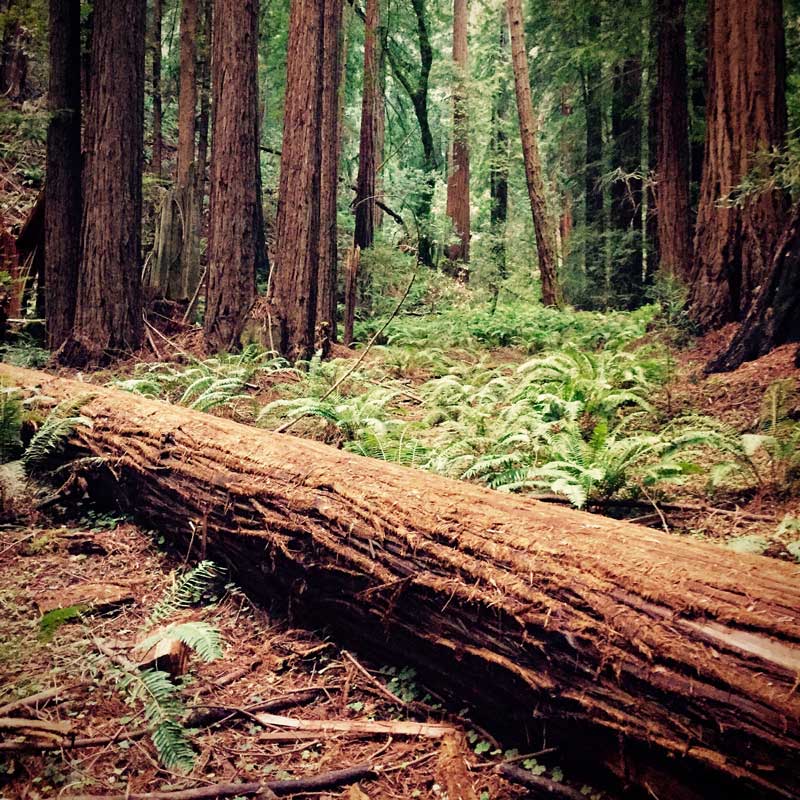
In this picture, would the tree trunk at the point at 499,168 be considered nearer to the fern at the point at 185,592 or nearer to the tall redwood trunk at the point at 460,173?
the tall redwood trunk at the point at 460,173

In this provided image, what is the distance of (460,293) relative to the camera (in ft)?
58.1

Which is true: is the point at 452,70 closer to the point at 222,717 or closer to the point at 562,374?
the point at 562,374

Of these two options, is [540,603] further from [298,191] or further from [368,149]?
[368,149]

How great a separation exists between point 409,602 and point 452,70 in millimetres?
20779

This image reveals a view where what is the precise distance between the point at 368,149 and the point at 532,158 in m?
3.88

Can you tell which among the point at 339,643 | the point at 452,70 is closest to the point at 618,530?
the point at 339,643

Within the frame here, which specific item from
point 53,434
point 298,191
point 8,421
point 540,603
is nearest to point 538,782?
point 540,603

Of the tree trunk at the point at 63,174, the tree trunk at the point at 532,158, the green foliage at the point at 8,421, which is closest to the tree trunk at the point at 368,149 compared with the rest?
the tree trunk at the point at 532,158

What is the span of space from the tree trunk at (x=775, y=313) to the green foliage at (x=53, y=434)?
6.00 meters

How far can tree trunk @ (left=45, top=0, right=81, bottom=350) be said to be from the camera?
367 inches

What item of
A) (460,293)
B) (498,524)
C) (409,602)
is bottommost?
(409,602)

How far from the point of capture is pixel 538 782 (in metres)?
2.23

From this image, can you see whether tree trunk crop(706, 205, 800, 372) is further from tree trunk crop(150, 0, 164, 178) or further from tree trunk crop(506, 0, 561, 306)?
tree trunk crop(150, 0, 164, 178)

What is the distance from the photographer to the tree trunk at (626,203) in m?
16.1
